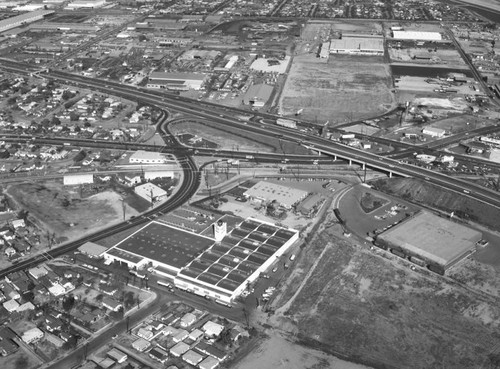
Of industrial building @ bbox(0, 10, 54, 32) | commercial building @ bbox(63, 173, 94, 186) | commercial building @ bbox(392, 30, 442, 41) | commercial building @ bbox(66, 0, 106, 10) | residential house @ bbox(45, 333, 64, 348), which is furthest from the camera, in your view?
commercial building @ bbox(66, 0, 106, 10)

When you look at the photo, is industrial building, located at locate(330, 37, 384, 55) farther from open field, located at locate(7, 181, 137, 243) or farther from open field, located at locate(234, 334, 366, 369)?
open field, located at locate(234, 334, 366, 369)

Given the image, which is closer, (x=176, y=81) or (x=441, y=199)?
(x=441, y=199)

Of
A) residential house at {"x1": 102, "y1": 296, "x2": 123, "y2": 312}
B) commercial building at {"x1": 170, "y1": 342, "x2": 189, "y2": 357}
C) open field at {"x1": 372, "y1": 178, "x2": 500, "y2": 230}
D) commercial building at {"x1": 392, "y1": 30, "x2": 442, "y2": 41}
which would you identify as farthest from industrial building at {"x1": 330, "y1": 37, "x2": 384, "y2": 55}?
commercial building at {"x1": 170, "y1": 342, "x2": 189, "y2": 357}

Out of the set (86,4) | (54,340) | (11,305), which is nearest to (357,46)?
(86,4)

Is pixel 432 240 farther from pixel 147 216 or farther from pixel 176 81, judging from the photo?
pixel 176 81

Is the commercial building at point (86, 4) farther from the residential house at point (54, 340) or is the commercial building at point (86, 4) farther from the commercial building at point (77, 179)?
the residential house at point (54, 340)

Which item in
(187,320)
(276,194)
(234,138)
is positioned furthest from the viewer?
(234,138)
